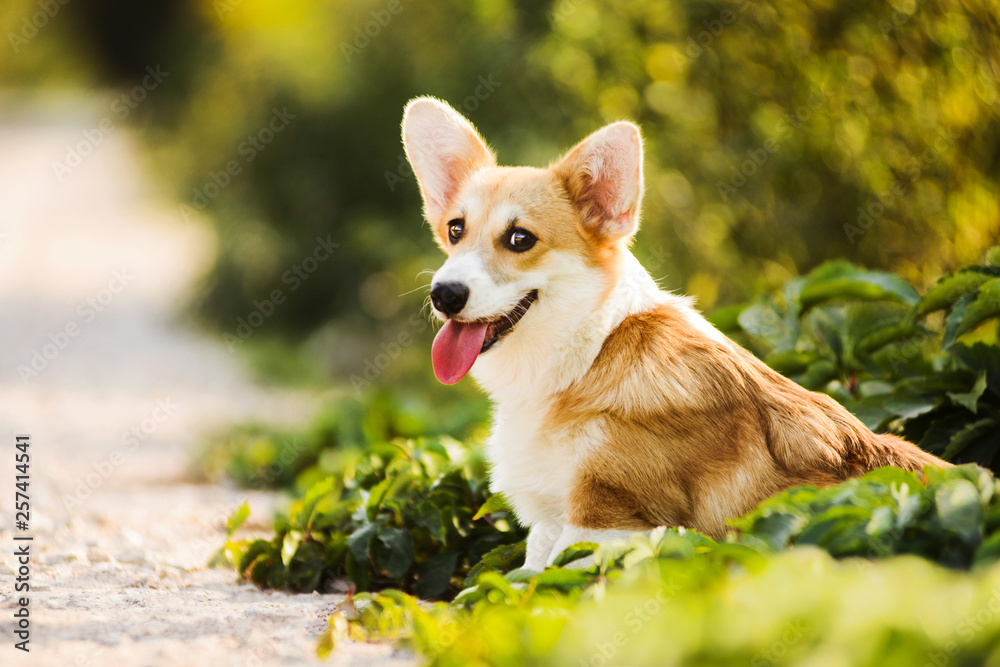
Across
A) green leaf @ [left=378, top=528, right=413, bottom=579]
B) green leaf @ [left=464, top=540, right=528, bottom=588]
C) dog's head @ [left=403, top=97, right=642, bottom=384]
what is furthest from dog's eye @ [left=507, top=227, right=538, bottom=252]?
green leaf @ [left=378, top=528, right=413, bottom=579]

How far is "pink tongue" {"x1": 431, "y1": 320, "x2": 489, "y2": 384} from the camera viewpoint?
9.04 ft

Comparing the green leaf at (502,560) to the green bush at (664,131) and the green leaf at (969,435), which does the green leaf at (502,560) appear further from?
the green bush at (664,131)

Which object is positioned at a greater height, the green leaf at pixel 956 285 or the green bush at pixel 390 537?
the green leaf at pixel 956 285

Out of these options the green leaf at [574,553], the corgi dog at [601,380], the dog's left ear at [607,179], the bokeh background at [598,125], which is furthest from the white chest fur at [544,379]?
the bokeh background at [598,125]

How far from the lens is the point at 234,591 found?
307cm

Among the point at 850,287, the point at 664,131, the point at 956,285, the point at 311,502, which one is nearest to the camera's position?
the point at 956,285

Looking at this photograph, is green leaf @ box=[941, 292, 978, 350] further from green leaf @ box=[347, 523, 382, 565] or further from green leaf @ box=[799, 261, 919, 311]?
green leaf @ box=[347, 523, 382, 565]

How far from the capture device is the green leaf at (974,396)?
288 centimetres

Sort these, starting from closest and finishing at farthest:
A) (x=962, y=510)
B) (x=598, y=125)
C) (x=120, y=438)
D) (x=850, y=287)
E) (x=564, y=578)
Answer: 1. (x=962, y=510)
2. (x=564, y=578)
3. (x=850, y=287)
4. (x=120, y=438)
5. (x=598, y=125)

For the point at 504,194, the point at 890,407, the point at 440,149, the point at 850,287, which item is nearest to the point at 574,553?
the point at 504,194

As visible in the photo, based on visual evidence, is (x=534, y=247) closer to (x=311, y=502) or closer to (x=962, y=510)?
(x=311, y=502)

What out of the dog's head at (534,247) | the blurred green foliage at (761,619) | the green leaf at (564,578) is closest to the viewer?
the blurred green foliage at (761,619)

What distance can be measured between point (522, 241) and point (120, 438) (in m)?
4.71

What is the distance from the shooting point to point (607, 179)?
2.88 meters
